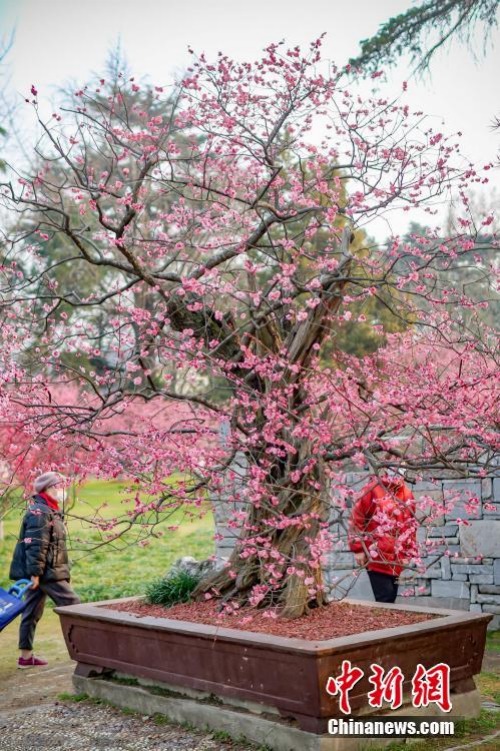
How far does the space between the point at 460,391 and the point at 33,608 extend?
14.0 feet

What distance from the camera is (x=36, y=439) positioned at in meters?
5.66

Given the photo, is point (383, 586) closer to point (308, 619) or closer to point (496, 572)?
point (308, 619)

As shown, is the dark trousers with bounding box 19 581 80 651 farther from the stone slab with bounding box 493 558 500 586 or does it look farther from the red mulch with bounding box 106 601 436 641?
the stone slab with bounding box 493 558 500 586

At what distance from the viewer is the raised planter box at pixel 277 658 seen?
4.54 m

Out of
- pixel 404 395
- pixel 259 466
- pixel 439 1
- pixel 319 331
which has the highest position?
pixel 439 1

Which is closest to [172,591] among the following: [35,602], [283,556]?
[283,556]

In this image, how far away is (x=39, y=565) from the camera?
7383mm

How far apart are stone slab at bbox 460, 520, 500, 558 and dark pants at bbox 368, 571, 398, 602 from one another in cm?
197

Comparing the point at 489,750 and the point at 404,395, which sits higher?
the point at 404,395

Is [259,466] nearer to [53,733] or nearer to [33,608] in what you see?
[53,733]

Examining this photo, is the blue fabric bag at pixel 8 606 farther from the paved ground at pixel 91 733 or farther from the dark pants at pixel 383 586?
the dark pants at pixel 383 586

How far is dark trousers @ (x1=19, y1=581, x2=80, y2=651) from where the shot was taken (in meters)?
7.48

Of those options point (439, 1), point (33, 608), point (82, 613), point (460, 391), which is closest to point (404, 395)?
point (460, 391)

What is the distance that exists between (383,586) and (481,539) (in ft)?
7.03
